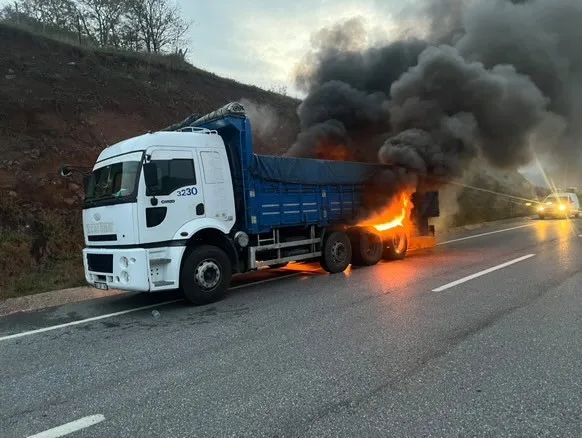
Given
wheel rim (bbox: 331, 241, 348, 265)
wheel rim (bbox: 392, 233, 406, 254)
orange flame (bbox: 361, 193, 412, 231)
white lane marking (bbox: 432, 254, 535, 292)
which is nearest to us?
white lane marking (bbox: 432, 254, 535, 292)

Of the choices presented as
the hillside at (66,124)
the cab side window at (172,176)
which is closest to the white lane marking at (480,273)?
the cab side window at (172,176)

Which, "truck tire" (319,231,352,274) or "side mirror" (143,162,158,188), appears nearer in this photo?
"side mirror" (143,162,158,188)

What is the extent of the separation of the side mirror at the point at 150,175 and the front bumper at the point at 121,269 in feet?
3.20

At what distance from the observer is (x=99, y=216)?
6.90 metres

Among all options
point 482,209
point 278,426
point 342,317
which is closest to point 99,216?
point 342,317

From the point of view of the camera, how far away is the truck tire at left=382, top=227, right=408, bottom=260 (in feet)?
34.9

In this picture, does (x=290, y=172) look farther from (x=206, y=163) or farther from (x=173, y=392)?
(x=173, y=392)

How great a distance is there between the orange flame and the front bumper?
5365mm

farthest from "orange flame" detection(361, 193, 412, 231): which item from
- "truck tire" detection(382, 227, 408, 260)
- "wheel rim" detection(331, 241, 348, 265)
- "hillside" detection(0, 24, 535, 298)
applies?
"hillside" detection(0, 24, 535, 298)

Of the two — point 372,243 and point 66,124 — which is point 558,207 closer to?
point 372,243

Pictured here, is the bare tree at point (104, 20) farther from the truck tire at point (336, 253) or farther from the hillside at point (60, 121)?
the truck tire at point (336, 253)

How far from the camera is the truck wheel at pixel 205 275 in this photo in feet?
21.9

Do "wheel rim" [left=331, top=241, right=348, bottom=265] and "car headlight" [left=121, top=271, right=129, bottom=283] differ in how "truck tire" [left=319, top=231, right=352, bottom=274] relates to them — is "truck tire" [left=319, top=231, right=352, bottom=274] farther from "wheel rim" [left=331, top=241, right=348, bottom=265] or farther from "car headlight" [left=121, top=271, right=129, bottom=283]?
Answer: "car headlight" [left=121, top=271, right=129, bottom=283]

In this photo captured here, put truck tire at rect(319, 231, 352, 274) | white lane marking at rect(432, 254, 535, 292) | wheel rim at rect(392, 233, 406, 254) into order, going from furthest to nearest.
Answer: wheel rim at rect(392, 233, 406, 254) < truck tire at rect(319, 231, 352, 274) < white lane marking at rect(432, 254, 535, 292)
